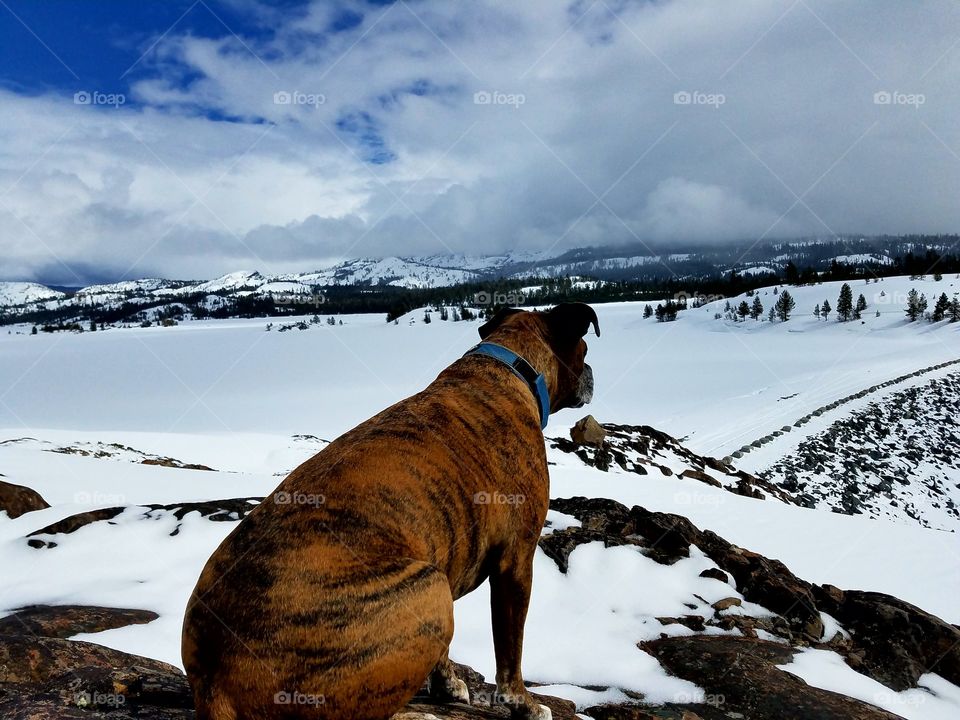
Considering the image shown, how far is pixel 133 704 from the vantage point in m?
2.96

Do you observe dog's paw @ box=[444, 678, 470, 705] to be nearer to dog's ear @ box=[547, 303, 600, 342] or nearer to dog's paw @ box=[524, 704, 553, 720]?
dog's paw @ box=[524, 704, 553, 720]

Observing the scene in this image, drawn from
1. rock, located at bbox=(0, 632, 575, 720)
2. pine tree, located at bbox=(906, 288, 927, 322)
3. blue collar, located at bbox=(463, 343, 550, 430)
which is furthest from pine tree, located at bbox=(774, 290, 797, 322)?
rock, located at bbox=(0, 632, 575, 720)

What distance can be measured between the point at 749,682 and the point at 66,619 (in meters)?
5.31

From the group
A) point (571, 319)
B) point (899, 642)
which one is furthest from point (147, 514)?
point (899, 642)

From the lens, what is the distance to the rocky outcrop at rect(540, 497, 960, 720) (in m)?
4.02

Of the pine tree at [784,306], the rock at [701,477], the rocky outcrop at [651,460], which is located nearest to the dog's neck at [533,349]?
the rocky outcrop at [651,460]

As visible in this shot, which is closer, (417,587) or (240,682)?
(240,682)

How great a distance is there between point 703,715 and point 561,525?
3.55m

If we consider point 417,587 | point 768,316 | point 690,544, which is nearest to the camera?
point 417,587

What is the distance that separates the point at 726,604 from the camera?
18.7 feet

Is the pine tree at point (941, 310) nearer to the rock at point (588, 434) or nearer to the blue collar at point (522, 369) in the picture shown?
the rock at point (588, 434)

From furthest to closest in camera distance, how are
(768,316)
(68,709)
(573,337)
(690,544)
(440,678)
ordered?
(768,316)
(690,544)
(573,337)
(440,678)
(68,709)

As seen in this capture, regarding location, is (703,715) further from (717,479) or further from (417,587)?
(717,479)

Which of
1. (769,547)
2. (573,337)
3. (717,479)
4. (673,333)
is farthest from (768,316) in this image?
(573,337)
